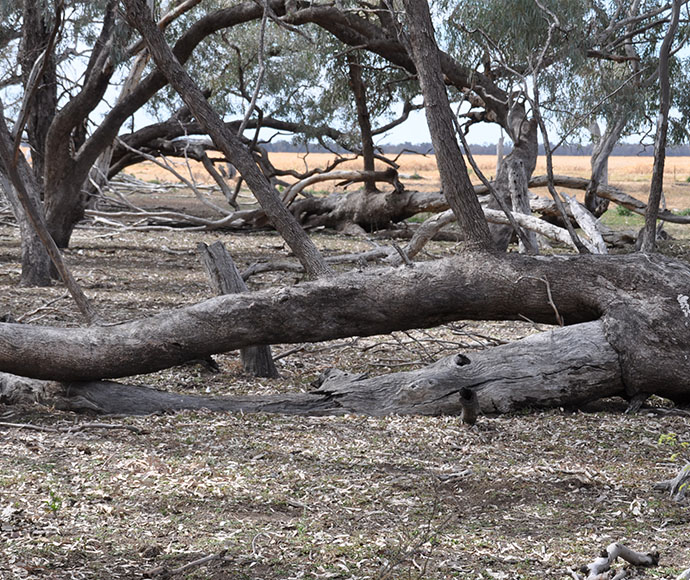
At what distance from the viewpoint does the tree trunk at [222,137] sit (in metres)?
5.34

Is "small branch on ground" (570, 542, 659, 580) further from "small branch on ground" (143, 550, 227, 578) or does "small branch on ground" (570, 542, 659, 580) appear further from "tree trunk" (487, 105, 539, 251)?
"tree trunk" (487, 105, 539, 251)

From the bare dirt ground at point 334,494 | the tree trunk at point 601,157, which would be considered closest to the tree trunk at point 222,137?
the bare dirt ground at point 334,494

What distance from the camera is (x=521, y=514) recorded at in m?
3.14

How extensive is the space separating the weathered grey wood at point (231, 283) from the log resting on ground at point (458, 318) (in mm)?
527

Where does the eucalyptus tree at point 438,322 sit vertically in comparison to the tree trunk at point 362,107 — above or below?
below

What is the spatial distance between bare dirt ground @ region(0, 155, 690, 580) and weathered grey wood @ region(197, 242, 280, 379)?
248 mm

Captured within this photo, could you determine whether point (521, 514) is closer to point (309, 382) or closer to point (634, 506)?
point (634, 506)

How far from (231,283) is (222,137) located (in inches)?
40.1

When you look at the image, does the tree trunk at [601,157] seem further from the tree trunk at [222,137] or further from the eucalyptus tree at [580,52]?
the tree trunk at [222,137]

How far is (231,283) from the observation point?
5.09 m

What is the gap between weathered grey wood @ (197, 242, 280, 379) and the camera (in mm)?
5090

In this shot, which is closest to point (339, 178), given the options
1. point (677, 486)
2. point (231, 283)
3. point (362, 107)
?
point (362, 107)

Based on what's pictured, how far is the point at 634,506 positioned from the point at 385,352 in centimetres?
306

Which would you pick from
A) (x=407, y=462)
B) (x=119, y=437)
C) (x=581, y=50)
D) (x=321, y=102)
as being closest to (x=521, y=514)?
(x=407, y=462)
